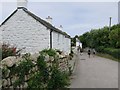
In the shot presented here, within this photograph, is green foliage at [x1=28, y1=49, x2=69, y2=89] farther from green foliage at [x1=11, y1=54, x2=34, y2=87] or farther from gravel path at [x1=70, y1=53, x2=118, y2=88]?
gravel path at [x1=70, y1=53, x2=118, y2=88]

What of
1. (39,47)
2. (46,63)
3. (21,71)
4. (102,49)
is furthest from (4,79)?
(102,49)

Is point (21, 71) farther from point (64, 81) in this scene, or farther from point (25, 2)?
point (25, 2)

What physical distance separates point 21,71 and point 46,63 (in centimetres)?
114

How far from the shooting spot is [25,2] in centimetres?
1942

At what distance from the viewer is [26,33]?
739 inches

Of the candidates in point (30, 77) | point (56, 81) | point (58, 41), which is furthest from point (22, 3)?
point (56, 81)

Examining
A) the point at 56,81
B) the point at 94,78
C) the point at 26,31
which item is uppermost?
the point at 26,31

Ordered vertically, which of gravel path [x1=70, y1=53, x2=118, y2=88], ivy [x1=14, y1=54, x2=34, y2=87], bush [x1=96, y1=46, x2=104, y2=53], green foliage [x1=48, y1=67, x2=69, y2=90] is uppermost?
ivy [x1=14, y1=54, x2=34, y2=87]

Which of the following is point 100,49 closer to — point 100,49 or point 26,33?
point 100,49

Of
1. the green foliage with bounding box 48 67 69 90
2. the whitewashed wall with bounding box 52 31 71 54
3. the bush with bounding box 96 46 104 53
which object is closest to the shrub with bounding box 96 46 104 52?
the bush with bounding box 96 46 104 53

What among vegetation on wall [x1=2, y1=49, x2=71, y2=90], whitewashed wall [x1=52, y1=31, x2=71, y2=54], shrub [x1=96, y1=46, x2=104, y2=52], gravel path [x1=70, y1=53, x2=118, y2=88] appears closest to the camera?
vegetation on wall [x1=2, y1=49, x2=71, y2=90]

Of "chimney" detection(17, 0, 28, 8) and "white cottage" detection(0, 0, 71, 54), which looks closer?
"white cottage" detection(0, 0, 71, 54)

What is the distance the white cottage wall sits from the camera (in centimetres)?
1858

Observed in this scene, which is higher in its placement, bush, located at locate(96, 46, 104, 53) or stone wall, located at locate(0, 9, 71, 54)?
stone wall, located at locate(0, 9, 71, 54)
